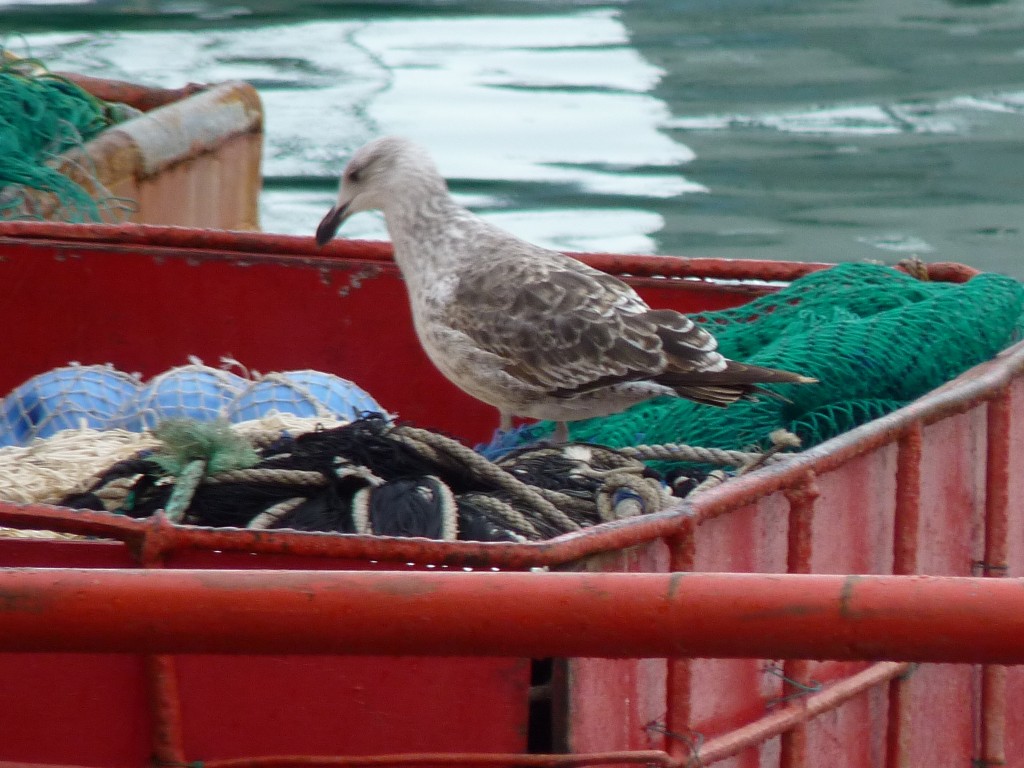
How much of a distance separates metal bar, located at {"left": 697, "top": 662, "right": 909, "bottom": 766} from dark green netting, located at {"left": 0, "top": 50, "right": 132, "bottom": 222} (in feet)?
11.3

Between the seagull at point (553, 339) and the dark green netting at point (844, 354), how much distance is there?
125 mm

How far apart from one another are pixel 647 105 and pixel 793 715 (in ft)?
33.1

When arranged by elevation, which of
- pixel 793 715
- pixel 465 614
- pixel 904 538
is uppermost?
pixel 465 614

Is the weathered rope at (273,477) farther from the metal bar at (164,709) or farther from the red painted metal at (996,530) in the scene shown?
the red painted metal at (996,530)

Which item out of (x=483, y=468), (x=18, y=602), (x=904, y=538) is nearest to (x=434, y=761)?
(x=483, y=468)

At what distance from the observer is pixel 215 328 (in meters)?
4.68

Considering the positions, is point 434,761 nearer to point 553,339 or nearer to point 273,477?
point 273,477

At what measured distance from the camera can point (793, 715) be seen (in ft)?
9.44

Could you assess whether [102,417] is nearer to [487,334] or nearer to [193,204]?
[487,334]

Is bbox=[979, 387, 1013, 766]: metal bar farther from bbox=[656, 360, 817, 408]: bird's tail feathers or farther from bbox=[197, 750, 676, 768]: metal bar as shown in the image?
bbox=[197, 750, 676, 768]: metal bar

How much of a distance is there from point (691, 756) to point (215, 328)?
99.0 inches

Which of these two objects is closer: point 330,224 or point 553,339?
point 553,339

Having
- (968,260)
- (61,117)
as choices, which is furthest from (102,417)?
(968,260)

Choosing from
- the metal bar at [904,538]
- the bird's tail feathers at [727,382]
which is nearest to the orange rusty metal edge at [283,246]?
the bird's tail feathers at [727,382]
